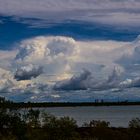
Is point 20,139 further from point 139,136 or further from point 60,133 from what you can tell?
point 139,136

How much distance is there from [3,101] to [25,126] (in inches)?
245

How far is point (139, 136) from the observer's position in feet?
235

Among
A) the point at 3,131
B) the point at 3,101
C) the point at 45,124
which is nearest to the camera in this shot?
the point at 45,124

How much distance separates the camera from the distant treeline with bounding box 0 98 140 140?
201 ft

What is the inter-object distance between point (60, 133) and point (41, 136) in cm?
275

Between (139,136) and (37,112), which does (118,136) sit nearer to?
(139,136)

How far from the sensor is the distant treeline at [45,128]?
6138 centimetres

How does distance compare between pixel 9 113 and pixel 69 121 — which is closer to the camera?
pixel 69 121

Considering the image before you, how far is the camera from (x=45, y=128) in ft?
209

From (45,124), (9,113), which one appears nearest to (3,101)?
(9,113)

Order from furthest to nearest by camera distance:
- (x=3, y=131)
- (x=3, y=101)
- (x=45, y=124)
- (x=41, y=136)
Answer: (x=3, y=101) → (x=3, y=131) → (x=45, y=124) → (x=41, y=136)

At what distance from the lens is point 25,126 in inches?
2731

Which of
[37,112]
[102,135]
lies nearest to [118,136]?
[102,135]

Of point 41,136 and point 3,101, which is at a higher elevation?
point 3,101
